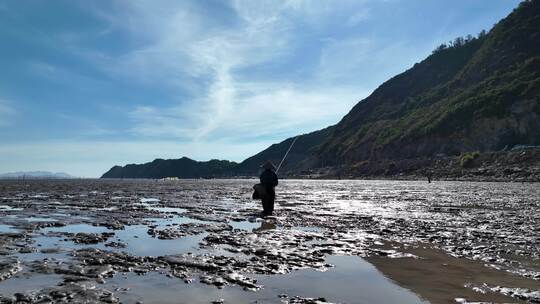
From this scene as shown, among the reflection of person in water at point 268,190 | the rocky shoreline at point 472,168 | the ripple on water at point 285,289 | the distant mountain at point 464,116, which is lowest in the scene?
the ripple on water at point 285,289

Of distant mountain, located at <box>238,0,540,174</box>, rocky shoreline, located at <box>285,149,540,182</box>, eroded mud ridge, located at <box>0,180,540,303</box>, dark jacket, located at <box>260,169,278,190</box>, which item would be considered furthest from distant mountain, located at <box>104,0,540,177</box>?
eroded mud ridge, located at <box>0,180,540,303</box>

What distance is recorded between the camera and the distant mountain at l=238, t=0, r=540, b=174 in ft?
342

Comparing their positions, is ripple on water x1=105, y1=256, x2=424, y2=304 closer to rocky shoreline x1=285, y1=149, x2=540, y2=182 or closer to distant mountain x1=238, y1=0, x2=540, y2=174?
rocky shoreline x1=285, y1=149, x2=540, y2=182

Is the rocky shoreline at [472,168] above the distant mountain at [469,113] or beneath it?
beneath

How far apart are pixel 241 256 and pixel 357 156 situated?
154630 millimetres

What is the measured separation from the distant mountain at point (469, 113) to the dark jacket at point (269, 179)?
3826 inches

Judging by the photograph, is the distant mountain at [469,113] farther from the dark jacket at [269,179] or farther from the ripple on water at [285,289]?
the ripple on water at [285,289]

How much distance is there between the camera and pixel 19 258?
8820 millimetres

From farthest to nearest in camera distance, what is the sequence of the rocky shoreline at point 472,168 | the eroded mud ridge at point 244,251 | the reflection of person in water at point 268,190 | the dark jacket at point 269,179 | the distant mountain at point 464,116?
the distant mountain at point 464,116, the rocky shoreline at point 472,168, the dark jacket at point 269,179, the reflection of person in water at point 268,190, the eroded mud ridge at point 244,251

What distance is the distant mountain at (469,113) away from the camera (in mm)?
104312

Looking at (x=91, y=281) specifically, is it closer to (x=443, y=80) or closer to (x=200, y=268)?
(x=200, y=268)

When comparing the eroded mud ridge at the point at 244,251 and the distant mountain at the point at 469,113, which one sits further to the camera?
the distant mountain at the point at 469,113

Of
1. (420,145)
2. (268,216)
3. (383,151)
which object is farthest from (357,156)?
(268,216)

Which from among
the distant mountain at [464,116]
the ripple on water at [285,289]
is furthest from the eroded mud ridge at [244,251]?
the distant mountain at [464,116]
